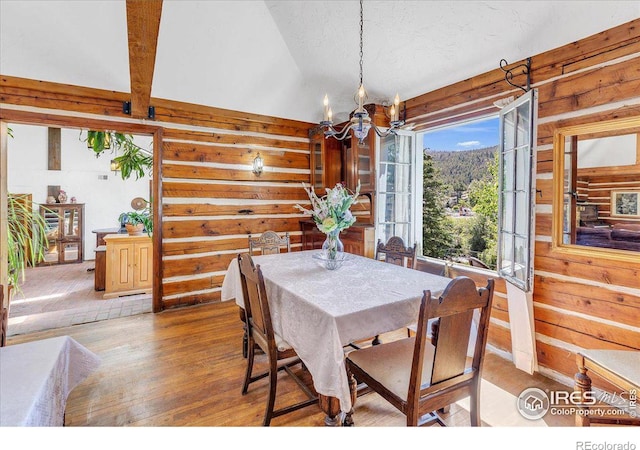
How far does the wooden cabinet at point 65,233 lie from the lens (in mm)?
6945

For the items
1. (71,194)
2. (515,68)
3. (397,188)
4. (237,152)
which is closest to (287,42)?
(237,152)

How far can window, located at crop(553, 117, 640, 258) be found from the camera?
6.93ft

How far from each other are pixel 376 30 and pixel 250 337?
10.2 ft

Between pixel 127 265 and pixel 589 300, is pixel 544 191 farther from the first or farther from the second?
pixel 127 265

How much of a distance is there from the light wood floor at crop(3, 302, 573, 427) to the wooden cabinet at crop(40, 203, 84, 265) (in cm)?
482

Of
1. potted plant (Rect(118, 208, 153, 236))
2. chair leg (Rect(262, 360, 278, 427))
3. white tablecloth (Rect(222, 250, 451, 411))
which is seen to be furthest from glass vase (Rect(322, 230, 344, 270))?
potted plant (Rect(118, 208, 153, 236))

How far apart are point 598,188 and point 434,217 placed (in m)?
2.40

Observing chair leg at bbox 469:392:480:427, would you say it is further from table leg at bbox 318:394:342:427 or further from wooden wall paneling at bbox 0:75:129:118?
wooden wall paneling at bbox 0:75:129:118

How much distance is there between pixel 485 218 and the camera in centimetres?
411

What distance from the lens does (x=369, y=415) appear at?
1974 millimetres

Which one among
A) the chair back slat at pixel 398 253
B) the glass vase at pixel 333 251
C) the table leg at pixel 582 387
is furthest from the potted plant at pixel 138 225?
the table leg at pixel 582 387

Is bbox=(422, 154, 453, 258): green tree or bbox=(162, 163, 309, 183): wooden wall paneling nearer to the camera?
bbox=(162, 163, 309, 183): wooden wall paneling

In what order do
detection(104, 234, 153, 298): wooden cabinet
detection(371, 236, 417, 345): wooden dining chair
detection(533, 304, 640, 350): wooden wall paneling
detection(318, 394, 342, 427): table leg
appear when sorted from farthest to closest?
detection(104, 234, 153, 298): wooden cabinet < detection(371, 236, 417, 345): wooden dining chair < detection(533, 304, 640, 350): wooden wall paneling < detection(318, 394, 342, 427): table leg

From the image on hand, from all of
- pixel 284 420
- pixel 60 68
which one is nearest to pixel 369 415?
pixel 284 420
